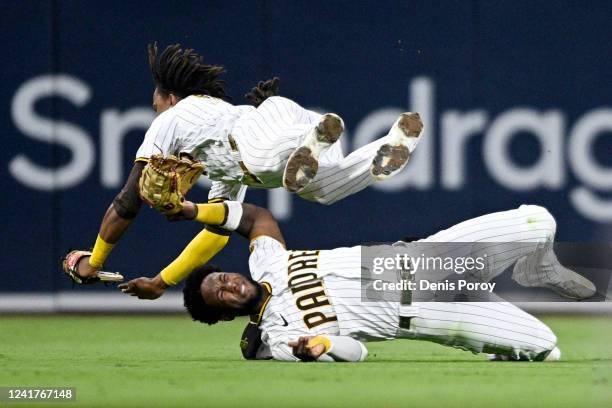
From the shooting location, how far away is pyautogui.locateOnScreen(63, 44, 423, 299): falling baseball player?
7332 mm

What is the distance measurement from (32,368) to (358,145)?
15.2ft

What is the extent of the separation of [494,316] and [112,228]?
2.45m

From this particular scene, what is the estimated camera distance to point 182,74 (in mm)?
8414

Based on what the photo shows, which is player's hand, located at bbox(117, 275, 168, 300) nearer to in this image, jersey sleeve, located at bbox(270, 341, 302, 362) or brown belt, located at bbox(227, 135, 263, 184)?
brown belt, located at bbox(227, 135, 263, 184)

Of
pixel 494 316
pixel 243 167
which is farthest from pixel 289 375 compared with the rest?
pixel 243 167

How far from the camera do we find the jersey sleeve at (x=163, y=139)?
791cm

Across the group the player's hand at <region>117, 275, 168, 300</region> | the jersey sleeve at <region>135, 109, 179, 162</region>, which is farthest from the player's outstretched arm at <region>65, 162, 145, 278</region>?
the player's hand at <region>117, 275, 168, 300</region>

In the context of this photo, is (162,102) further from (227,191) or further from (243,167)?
(243,167)

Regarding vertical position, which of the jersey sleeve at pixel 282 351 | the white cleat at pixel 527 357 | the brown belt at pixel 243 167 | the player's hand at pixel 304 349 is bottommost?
the white cleat at pixel 527 357

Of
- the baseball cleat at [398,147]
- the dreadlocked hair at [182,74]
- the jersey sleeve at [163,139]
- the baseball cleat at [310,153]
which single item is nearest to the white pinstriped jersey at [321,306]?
the baseball cleat at [310,153]

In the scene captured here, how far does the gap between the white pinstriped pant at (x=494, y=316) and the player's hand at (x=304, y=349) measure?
50 centimetres

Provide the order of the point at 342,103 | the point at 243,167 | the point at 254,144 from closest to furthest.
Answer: the point at 254,144
the point at 243,167
the point at 342,103

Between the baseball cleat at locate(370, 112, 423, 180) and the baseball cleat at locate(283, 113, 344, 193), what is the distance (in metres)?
0.32

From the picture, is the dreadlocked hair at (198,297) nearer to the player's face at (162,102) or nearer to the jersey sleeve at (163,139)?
the jersey sleeve at (163,139)
